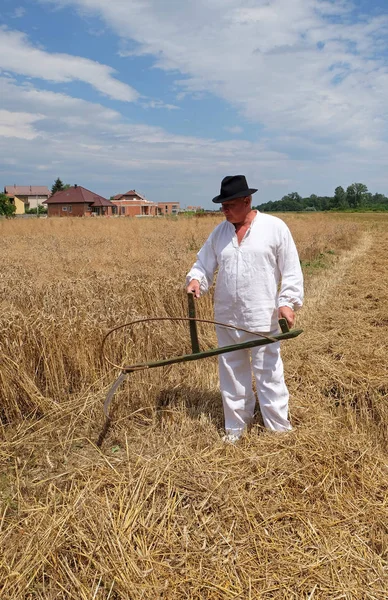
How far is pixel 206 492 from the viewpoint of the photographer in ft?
8.04

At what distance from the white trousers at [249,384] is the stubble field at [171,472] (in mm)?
128

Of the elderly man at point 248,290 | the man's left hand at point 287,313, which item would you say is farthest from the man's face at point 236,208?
the man's left hand at point 287,313

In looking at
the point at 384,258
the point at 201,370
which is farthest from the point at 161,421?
the point at 384,258

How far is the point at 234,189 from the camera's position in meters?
2.79

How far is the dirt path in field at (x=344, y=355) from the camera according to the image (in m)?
3.61

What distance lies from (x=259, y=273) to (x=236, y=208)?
1.42 feet

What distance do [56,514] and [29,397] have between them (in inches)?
55.7

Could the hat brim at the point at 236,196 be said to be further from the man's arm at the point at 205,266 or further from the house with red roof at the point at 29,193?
the house with red roof at the point at 29,193

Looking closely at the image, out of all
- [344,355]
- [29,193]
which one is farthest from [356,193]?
[344,355]

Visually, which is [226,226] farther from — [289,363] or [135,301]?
[135,301]

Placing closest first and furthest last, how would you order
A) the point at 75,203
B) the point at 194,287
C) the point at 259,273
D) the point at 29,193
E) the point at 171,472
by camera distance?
the point at 171,472, the point at 259,273, the point at 194,287, the point at 75,203, the point at 29,193

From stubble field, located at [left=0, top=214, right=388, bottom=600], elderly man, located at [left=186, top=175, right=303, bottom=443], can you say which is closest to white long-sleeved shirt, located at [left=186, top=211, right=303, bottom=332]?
elderly man, located at [left=186, top=175, right=303, bottom=443]

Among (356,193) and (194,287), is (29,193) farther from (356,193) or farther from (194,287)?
(194,287)

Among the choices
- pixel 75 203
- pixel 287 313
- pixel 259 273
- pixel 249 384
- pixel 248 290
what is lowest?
pixel 249 384
